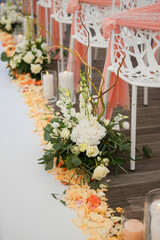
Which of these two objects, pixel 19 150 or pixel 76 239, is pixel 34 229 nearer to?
pixel 76 239

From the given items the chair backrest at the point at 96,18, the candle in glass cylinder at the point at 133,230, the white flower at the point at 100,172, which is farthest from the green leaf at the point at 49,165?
the chair backrest at the point at 96,18

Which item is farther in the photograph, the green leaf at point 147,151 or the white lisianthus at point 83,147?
the green leaf at point 147,151

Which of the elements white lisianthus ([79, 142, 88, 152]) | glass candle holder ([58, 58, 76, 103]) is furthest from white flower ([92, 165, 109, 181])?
glass candle holder ([58, 58, 76, 103])

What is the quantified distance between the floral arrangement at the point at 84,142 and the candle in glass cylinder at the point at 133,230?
0.48 meters

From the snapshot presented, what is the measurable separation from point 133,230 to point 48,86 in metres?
1.76

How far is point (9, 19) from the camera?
16.8 ft

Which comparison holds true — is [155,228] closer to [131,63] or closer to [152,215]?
[152,215]

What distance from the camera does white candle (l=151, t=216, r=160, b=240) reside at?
1.27 metres

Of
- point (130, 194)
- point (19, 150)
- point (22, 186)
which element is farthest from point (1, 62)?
point (130, 194)

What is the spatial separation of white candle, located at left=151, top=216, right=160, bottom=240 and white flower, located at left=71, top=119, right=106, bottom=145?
2.32ft

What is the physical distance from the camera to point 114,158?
81.6 inches

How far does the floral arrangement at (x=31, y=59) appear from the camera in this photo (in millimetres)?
3361

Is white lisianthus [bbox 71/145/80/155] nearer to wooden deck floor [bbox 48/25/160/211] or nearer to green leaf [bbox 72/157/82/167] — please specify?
green leaf [bbox 72/157/82/167]

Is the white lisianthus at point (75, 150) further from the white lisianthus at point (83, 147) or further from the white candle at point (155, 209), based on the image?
the white candle at point (155, 209)
